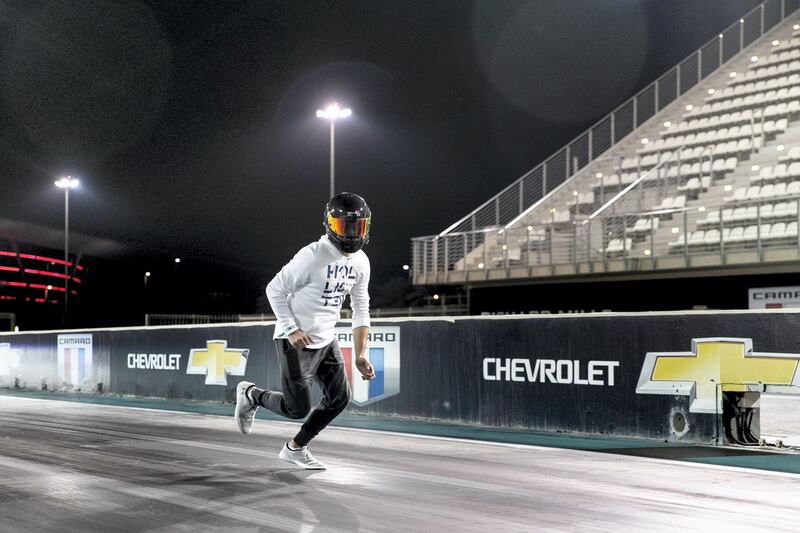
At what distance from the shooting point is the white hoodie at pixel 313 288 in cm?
718

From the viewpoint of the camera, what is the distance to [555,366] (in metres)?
11.7

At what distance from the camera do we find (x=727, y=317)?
396 inches

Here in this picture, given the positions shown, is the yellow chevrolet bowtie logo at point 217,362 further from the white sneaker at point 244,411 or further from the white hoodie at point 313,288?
the white hoodie at point 313,288

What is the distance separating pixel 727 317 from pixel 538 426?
9.53 ft

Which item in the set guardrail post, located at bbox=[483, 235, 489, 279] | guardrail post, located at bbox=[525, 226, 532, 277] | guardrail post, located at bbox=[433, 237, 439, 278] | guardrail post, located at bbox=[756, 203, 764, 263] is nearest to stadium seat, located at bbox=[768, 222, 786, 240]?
guardrail post, located at bbox=[756, 203, 764, 263]

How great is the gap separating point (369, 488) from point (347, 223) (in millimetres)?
2007

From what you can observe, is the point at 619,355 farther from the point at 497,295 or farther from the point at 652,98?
the point at 652,98

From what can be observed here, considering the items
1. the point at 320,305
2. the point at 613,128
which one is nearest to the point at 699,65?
the point at 613,128

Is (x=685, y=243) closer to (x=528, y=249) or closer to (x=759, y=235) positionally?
(x=759, y=235)

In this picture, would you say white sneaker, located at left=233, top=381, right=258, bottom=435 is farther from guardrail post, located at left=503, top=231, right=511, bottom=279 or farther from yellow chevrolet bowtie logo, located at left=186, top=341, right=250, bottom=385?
guardrail post, located at left=503, top=231, right=511, bottom=279

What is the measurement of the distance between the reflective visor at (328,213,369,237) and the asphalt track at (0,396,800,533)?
6.27 feet

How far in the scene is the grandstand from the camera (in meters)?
23.9

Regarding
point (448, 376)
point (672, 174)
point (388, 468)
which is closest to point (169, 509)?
point (388, 468)

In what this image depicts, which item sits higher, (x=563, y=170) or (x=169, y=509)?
(x=563, y=170)
